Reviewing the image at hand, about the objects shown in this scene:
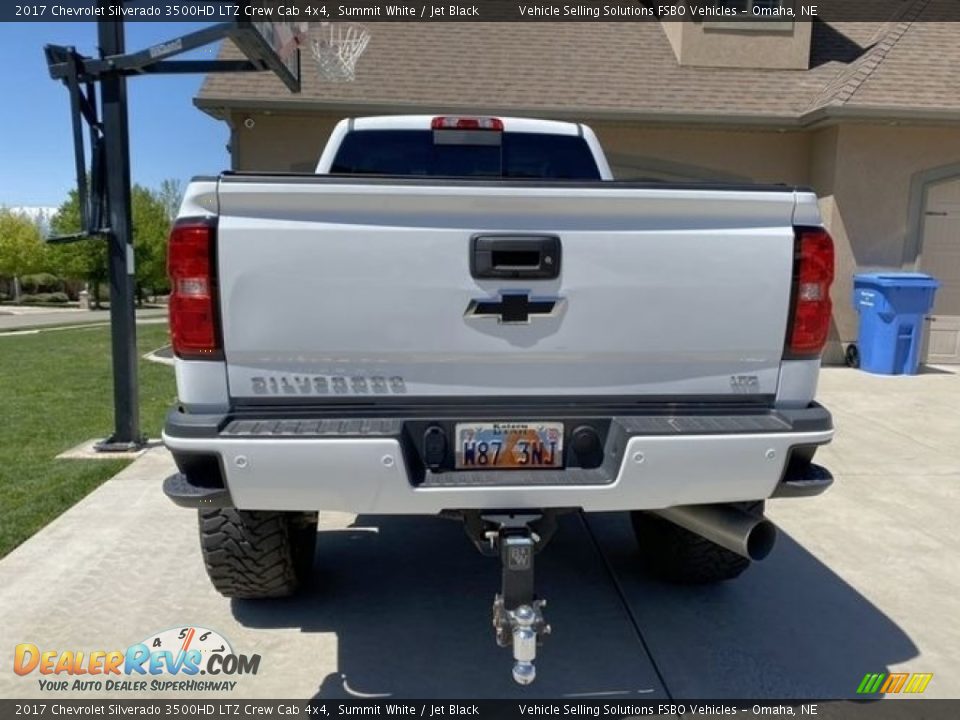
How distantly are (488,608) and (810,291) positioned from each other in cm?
203

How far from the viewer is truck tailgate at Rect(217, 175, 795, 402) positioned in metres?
2.37

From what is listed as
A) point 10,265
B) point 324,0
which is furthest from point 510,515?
point 10,265

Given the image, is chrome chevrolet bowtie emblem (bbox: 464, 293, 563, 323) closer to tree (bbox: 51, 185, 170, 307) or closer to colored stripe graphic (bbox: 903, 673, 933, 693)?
colored stripe graphic (bbox: 903, 673, 933, 693)

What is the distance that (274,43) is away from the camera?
563cm

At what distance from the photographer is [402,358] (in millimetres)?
2480

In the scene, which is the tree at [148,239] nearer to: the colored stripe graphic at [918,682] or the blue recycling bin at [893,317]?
the blue recycling bin at [893,317]

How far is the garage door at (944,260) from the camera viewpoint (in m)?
10.6

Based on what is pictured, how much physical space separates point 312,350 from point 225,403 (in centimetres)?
34

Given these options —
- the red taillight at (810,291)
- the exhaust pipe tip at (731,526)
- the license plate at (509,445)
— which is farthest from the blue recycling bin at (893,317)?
the license plate at (509,445)

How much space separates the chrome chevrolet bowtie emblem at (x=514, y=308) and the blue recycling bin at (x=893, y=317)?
28.5 ft

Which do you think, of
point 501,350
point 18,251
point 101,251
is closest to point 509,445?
point 501,350

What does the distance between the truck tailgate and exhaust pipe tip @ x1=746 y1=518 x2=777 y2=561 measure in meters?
0.53

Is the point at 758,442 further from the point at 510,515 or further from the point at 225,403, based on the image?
the point at 225,403

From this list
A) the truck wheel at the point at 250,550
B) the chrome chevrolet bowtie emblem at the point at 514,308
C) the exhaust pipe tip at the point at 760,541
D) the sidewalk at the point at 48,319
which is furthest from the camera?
the sidewalk at the point at 48,319
